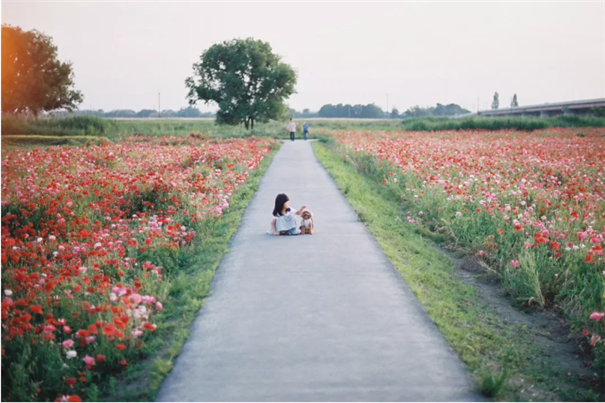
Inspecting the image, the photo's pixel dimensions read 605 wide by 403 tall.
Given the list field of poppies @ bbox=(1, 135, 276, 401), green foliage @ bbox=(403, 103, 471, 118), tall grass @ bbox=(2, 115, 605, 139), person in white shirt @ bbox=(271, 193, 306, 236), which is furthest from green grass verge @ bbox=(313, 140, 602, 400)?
green foliage @ bbox=(403, 103, 471, 118)

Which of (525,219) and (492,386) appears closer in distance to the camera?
(492,386)

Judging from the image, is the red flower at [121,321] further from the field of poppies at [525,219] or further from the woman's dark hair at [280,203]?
the woman's dark hair at [280,203]

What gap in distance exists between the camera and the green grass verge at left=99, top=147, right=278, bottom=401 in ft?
13.9

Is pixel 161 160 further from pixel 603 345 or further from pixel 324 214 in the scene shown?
pixel 603 345

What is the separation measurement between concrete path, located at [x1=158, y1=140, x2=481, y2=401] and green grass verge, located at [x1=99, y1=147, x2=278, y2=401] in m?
0.11

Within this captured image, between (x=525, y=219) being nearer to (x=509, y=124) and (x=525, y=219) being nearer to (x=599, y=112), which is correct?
(x=509, y=124)

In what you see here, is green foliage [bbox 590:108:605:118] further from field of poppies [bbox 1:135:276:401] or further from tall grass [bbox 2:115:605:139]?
field of poppies [bbox 1:135:276:401]

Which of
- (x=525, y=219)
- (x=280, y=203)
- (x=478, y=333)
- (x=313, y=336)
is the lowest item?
(x=478, y=333)

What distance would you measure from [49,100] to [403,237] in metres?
52.4

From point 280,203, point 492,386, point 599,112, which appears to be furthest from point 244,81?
point 492,386

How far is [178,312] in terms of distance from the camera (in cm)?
575

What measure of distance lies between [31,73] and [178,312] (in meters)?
53.8

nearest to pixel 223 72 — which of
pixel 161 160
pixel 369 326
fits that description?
pixel 161 160

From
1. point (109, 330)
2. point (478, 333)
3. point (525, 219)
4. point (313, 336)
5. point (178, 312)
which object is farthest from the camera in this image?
point (525, 219)
